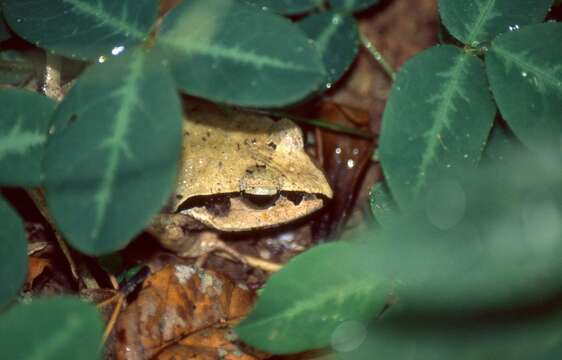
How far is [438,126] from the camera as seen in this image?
1.78 metres

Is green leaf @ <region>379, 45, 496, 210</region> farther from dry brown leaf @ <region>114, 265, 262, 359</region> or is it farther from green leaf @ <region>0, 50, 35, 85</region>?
green leaf @ <region>0, 50, 35, 85</region>

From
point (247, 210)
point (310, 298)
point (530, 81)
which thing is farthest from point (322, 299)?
point (530, 81)

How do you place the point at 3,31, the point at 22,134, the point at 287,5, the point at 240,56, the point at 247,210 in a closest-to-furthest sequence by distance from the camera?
the point at 240,56, the point at 22,134, the point at 287,5, the point at 3,31, the point at 247,210

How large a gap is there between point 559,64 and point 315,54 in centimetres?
83

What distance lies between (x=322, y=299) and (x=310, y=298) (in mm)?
34

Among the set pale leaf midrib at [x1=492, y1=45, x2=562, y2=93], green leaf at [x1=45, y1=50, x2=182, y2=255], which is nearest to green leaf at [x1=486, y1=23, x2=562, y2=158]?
pale leaf midrib at [x1=492, y1=45, x2=562, y2=93]

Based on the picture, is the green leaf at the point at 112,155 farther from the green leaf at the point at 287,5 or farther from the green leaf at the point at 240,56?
the green leaf at the point at 287,5

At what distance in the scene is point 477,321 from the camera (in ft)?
3.92

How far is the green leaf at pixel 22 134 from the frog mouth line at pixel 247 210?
813mm

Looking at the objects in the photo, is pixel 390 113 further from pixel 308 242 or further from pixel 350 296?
pixel 308 242

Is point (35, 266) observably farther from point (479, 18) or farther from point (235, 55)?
point (479, 18)

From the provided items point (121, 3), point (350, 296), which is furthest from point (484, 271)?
point (121, 3)

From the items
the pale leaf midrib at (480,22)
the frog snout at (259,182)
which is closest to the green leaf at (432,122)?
the pale leaf midrib at (480,22)

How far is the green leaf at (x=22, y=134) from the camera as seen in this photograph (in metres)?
1.66
